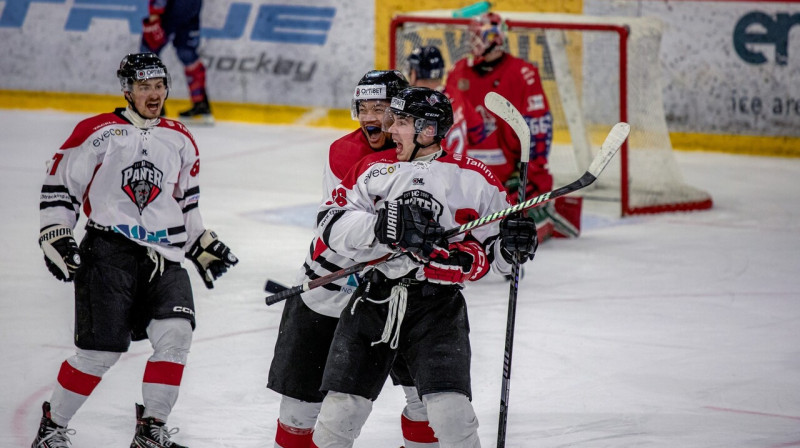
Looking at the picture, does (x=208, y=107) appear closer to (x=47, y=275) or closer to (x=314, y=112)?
(x=314, y=112)

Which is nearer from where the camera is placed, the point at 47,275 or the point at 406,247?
the point at 406,247

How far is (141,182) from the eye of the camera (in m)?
3.59

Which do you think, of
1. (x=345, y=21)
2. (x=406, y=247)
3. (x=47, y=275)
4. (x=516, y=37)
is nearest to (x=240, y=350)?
(x=47, y=275)

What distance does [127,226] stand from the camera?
3.59 m

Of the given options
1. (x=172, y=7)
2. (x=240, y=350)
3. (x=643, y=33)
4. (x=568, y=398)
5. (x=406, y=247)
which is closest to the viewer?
(x=406, y=247)

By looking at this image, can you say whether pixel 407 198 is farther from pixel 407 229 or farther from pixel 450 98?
pixel 450 98

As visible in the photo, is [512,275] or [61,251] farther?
[61,251]

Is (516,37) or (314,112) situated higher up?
(516,37)

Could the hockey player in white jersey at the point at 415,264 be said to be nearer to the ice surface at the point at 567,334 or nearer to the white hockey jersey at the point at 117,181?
the white hockey jersey at the point at 117,181

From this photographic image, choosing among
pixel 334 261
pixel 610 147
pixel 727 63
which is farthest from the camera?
pixel 727 63

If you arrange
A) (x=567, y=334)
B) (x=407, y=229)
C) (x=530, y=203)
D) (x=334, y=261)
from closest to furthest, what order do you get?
(x=407, y=229)
(x=530, y=203)
(x=334, y=261)
(x=567, y=334)

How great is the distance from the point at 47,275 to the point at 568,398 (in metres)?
2.76

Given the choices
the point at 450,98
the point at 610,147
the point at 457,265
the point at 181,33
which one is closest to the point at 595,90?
the point at 450,98

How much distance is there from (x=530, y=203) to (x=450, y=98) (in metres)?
2.54
